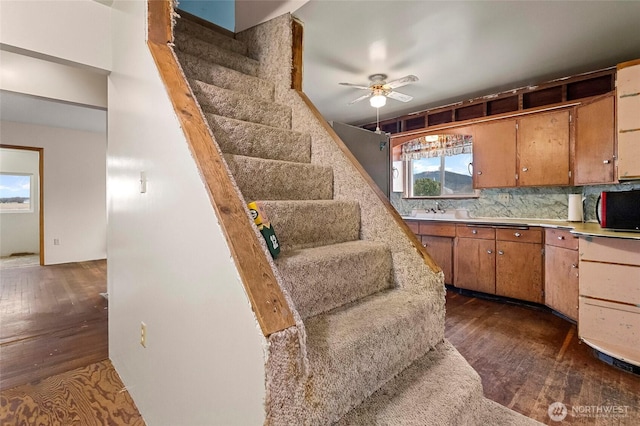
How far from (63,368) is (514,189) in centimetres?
478

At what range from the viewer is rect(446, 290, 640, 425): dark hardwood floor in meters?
1.73

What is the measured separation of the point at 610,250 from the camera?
2.21 metres

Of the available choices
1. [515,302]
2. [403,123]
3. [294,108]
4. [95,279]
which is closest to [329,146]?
[294,108]

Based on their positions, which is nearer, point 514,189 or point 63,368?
point 63,368

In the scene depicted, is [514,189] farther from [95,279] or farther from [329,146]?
[95,279]

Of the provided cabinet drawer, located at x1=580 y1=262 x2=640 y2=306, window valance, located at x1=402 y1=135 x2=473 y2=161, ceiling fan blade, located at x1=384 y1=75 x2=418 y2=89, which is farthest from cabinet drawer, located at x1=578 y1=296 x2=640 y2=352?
window valance, located at x1=402 y1=135 x2=473 y2=161

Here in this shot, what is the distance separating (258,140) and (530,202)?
3548 mm

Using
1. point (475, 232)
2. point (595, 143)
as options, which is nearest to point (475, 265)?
point (475, 232)

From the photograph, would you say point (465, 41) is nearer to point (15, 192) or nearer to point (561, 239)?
point (561, 239)

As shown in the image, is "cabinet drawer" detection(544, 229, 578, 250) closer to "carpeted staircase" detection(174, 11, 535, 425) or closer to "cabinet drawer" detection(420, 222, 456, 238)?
"cabinet drawer" detection(420, 222, 456, 238)

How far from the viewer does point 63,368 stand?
7.18 ft

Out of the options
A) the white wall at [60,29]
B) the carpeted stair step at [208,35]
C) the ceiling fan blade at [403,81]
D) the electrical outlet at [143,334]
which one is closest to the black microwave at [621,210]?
the ceiling fan blade at [403,81]

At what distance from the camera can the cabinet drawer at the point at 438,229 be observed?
12.8 feet

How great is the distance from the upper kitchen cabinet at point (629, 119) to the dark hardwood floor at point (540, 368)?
4.63ft
